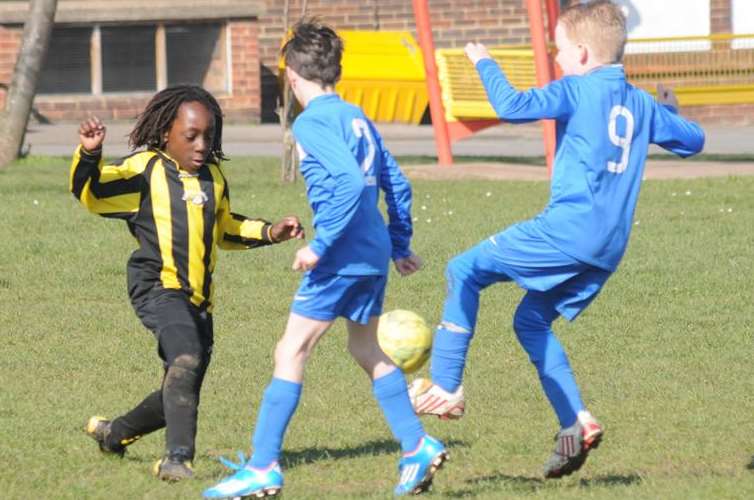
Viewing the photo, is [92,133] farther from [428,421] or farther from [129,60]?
[129,60]

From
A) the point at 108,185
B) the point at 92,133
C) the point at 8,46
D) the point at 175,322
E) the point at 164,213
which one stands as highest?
the point at 8,46

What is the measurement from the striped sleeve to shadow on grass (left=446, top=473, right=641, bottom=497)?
171 centimetres

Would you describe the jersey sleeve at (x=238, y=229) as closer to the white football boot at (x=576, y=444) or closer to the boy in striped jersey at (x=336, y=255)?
the boy in striped jersey at (x=336, y=255)

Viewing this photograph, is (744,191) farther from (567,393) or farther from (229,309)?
(567,393)

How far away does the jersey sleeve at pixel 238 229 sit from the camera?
20.9 feet

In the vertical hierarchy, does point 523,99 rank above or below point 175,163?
above

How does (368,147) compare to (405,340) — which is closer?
(368,147)

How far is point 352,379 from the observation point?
8078mm

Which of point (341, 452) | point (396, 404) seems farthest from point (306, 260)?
point (341, 452)

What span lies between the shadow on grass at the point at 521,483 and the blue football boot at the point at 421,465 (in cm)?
18

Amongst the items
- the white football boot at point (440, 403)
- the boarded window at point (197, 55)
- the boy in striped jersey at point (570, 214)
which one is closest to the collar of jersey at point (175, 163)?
the boy in striped jersey at point (570, 214)

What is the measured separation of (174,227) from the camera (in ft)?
20.4

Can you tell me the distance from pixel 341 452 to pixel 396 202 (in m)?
1.41

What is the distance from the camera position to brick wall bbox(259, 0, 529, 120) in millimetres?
25734
